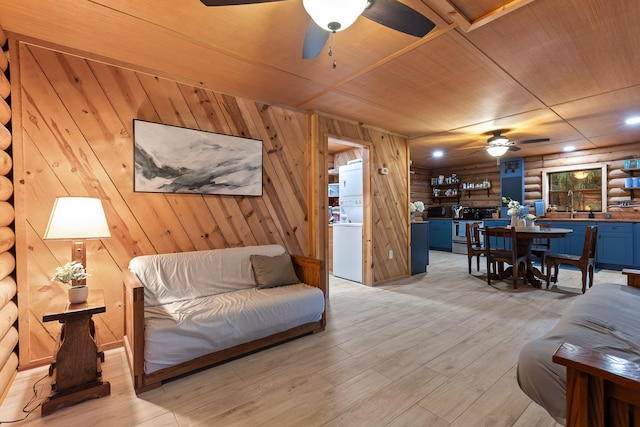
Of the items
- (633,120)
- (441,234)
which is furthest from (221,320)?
(441,234)

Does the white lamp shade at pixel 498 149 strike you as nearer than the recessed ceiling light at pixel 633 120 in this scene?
No

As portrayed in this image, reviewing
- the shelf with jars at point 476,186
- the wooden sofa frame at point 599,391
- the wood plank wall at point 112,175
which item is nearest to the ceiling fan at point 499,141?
the shelf with jars at point 476,186

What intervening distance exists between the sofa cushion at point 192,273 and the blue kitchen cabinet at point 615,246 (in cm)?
648

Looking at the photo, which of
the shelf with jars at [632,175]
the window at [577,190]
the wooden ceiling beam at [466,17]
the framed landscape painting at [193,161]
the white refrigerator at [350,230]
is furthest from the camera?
the window at [577,190]

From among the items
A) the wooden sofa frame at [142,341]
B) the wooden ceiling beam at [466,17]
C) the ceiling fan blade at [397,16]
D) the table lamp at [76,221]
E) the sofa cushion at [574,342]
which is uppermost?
the wooden ceiling beam at [466,17]

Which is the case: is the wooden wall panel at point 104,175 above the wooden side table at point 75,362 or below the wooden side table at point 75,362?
above

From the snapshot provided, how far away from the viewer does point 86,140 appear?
7.80ft

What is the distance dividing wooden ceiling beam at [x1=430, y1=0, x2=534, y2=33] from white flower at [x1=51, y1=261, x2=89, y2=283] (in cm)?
284

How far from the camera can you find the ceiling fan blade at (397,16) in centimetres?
151

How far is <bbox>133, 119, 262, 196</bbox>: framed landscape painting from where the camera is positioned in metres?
2.61

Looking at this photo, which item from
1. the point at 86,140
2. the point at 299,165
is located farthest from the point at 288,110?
the point at 86,140

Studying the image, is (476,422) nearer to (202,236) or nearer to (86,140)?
(202,236)

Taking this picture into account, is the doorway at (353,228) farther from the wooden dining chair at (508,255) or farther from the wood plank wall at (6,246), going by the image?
the wood plank wall at (6,246)

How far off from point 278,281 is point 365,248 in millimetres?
2048
